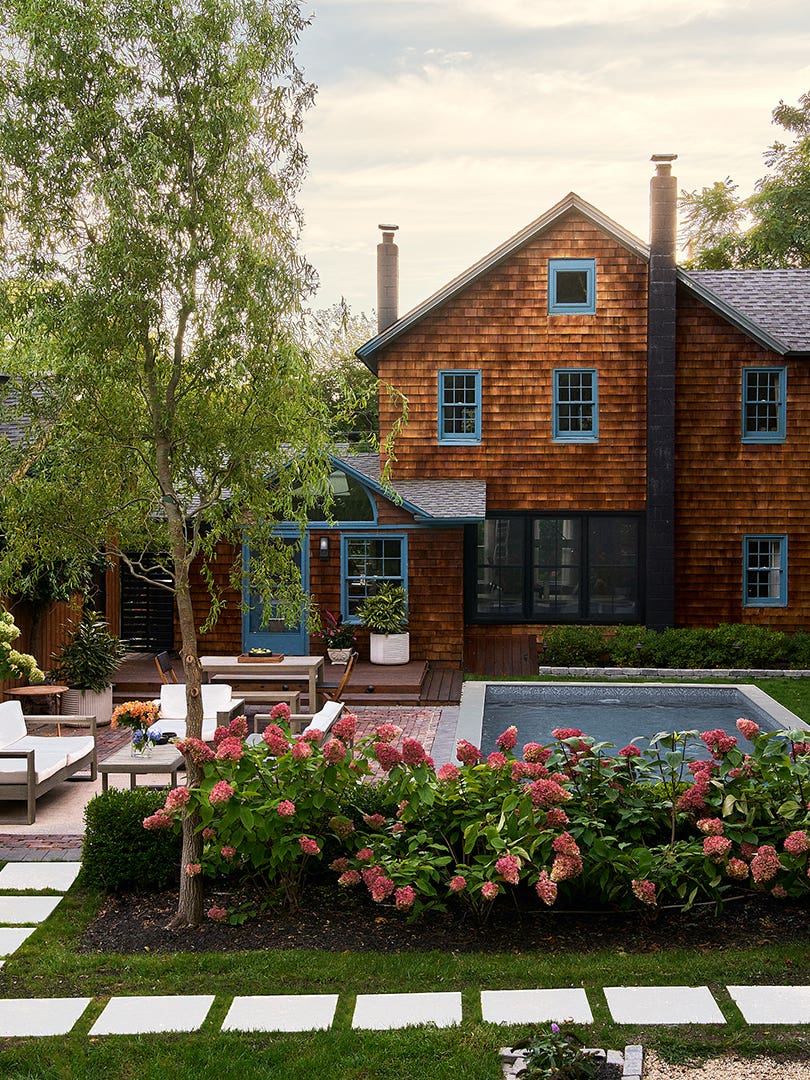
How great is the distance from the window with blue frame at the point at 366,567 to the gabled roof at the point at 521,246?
3539 mm

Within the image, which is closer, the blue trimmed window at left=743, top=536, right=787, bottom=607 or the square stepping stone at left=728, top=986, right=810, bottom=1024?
the square stepping stone at left=728, top=986, right=810, bottom=1024

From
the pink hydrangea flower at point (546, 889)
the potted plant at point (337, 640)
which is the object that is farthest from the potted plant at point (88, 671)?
the pink hydrangea flower at point (546, 889)

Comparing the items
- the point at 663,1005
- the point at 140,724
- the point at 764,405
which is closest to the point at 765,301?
Result: the point at 764,405

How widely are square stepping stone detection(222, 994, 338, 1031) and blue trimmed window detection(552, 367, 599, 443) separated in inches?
586

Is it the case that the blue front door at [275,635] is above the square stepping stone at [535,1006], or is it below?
above

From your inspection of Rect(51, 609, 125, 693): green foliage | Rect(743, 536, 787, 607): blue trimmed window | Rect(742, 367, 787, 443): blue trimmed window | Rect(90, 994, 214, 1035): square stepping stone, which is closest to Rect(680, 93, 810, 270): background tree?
Rect(742, 367, 787, 443): blue trimmed window

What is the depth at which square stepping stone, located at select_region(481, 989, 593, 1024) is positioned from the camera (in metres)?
5.24

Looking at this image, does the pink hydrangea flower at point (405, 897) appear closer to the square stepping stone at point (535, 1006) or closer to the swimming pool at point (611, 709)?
the square stepping stone at point (535, 1006)

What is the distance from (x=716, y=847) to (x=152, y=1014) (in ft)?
10.7

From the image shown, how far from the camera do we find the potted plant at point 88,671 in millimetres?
13695

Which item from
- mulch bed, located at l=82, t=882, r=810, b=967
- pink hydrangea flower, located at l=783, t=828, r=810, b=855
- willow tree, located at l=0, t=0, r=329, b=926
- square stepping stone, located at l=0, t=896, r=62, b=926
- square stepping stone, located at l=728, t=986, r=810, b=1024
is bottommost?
square stepping stone, located at l=0, t=896, r=62, b=926

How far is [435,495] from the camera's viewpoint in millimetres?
18406

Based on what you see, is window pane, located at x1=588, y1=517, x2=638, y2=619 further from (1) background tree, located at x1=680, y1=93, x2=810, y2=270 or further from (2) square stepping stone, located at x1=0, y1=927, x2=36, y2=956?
(1) background tree, located at x1=680, y1=93, x2=810, y2=270

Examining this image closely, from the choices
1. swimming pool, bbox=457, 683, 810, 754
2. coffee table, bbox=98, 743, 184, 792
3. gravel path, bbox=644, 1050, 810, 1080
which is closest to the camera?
gravel path, bbox=644, 1050, 810, 1080
